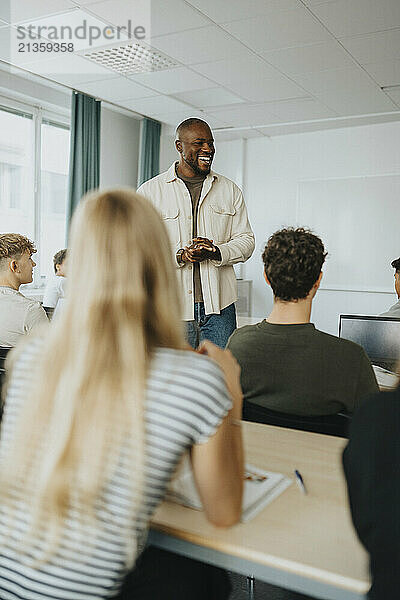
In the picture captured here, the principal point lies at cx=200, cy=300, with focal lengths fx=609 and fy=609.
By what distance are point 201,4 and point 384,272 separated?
4.18 meters

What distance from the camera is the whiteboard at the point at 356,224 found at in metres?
7.04

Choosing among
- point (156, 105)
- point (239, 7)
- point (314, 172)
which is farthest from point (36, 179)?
point (314, 172)

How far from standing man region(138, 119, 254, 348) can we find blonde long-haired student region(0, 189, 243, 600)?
187 cm

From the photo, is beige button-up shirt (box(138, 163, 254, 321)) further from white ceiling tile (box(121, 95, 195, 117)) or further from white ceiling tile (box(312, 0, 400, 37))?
white ceiling tile (box(121, 95, 195, 117))

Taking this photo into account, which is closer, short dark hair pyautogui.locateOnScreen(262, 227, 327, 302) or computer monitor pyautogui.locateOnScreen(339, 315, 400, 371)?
short dark hair pyautogui.locateOnScreen(262, 227, 327, 302)

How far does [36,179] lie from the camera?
20.8 feet

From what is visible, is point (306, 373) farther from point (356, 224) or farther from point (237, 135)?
point (237, 135)

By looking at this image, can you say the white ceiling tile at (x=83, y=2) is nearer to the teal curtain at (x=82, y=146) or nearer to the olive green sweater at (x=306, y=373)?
the teal curtain at (x=82, y=146)

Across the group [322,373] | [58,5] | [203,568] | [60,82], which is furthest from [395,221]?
[203,568]

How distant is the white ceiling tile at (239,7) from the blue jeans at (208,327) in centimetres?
206

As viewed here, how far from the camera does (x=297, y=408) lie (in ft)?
5.82

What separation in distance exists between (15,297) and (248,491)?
2113 mm

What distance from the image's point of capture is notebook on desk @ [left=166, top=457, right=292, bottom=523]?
1.16 m

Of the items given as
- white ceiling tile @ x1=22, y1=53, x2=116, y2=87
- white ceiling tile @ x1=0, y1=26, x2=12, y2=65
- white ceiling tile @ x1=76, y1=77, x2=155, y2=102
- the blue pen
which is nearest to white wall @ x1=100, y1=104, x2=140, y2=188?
white ceiling tile @ x1=76, y1=77, x2=155, y2=102
